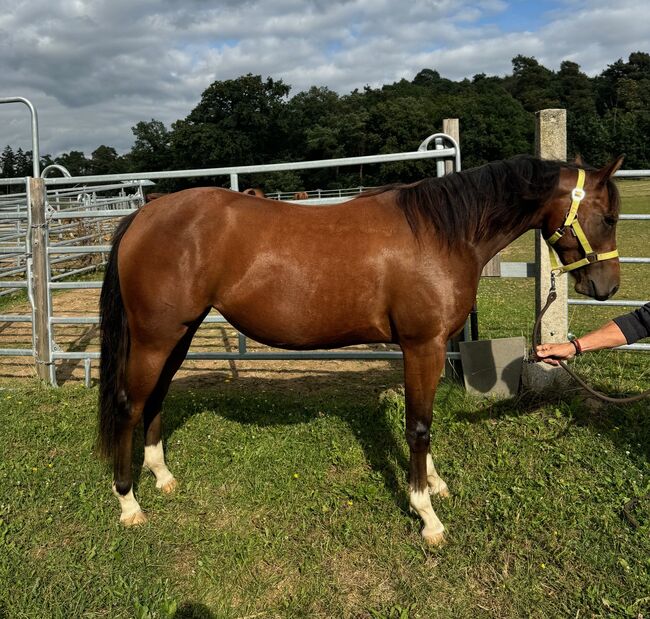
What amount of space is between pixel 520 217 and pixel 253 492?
7.61ft

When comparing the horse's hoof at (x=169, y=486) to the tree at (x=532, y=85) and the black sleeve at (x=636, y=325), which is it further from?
the tree at (x=532, y=85)

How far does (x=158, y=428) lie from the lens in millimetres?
3301

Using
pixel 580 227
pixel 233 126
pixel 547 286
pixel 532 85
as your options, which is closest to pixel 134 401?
pixel 580 227

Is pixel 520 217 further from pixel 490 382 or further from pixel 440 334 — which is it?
pixel 490 382

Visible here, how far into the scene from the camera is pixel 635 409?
343 centimetres

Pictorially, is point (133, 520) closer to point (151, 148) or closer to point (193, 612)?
point (193, 612)

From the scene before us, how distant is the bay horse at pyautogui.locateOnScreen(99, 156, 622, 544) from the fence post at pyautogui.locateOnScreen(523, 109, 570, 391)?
43.0 inches

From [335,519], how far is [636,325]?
1895 millimetres

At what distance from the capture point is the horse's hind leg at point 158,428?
127 inches

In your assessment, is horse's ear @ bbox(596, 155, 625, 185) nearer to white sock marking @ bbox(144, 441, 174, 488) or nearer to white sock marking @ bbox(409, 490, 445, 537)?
white sock marking @ bbox(409, 490, 445, 537)

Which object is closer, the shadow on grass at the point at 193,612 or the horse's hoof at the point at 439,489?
the shadow on grass at the point at 193,612

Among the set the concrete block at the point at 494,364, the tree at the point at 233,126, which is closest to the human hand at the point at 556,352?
the concrete block at the point at 494,364

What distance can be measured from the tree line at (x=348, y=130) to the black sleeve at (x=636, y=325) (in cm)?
3701

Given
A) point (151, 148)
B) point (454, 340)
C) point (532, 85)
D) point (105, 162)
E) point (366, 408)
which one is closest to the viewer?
point (366, 408)
